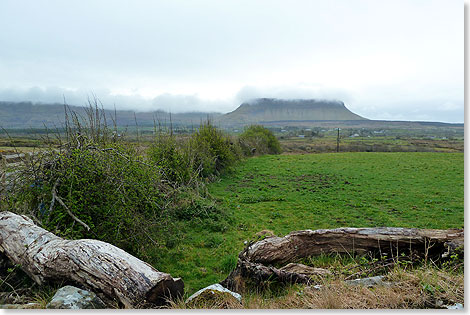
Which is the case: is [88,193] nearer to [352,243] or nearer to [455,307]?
[352,243]

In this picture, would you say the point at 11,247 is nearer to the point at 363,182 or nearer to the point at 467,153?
the point at 467,153

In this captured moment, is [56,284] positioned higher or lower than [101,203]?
lower

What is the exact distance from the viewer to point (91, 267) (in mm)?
3318

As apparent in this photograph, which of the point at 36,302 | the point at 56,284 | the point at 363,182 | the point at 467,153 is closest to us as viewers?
the point at 36,302

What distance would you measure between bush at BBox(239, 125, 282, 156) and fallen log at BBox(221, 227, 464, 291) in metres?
22.7

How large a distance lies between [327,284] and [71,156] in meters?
5.02

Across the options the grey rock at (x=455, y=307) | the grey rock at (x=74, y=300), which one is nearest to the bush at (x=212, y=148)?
the grey rock at (x=74, y=300)

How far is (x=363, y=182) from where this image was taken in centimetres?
1516

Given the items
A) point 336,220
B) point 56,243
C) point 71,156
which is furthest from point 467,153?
point 71,156

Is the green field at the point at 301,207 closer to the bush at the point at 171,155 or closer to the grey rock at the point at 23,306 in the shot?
the bush at the point at 171,155

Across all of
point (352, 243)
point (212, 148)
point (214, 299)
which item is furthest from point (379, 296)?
point (212, 148)

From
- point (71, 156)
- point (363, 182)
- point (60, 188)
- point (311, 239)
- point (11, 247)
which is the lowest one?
point (363, 182)

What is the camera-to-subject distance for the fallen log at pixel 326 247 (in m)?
4.13

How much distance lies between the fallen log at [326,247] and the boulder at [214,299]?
0.69 m
